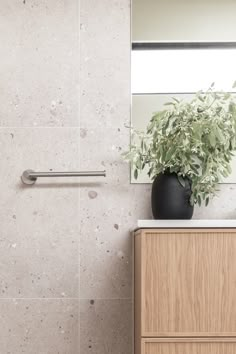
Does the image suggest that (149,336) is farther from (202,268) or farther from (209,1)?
(209,1)

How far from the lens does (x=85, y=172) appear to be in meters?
2.37

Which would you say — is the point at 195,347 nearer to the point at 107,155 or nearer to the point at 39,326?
the point at 39,326

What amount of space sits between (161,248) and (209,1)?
1.06m

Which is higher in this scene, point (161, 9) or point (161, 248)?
point (161, 9)

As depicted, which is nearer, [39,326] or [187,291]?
[187,291]

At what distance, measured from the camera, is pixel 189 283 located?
1.93m

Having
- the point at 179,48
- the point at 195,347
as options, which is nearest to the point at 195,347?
the point at 195,347

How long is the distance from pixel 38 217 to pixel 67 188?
0.16 m

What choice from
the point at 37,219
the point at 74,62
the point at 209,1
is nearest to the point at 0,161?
the point at 37,219

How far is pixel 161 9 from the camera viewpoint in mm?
2441

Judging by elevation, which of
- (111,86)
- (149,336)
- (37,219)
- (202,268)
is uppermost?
(111,86)

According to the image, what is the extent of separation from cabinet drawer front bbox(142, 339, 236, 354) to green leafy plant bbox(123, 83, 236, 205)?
500 mm

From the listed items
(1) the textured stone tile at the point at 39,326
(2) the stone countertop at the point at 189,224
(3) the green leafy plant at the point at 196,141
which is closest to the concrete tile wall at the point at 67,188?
(1) the textured stone tile at the point at 39,326

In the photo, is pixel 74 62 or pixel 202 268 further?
pixel 74 62
